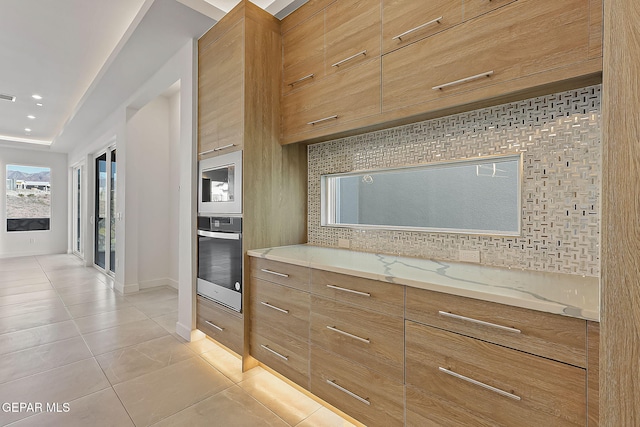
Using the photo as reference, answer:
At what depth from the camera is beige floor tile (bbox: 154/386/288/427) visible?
1.68 metres

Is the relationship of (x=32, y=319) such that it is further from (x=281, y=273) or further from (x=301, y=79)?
(x=301, y=79)

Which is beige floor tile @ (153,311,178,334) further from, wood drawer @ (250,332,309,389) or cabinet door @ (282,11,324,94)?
cabinet door @ (282,11,324,94)

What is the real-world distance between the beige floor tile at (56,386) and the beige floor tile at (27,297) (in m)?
2.46

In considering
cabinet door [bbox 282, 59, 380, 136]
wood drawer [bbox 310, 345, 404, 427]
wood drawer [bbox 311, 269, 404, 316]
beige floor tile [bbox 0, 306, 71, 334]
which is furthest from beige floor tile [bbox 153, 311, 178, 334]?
cabinet door [bbox 282, 59, 380, 136]

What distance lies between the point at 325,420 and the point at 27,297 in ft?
14.9

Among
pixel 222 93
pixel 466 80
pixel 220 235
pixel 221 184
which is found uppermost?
pixel 222 93

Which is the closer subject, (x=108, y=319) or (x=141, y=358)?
(x=141, y=358)

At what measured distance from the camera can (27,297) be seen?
4.05 m

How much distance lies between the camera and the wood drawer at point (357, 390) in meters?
1.38

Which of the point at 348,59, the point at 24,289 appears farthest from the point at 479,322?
the point at 24,289

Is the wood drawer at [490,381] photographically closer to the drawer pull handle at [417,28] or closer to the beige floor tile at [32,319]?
the drawer pull handle at [417,28]

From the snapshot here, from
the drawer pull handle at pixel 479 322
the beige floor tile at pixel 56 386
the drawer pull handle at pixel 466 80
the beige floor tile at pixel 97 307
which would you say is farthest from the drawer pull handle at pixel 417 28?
the beige floor tile at pixel 97 307

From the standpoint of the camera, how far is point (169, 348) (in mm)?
2590

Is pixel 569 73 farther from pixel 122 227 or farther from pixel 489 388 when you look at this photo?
pixel 122 227
